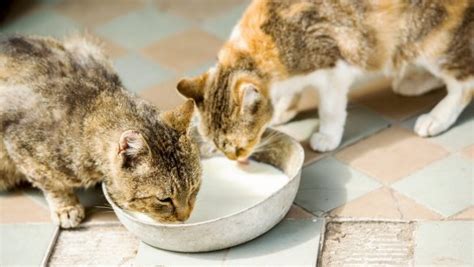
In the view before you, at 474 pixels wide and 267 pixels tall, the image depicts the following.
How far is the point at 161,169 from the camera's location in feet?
10.8

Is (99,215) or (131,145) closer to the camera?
(131,145)

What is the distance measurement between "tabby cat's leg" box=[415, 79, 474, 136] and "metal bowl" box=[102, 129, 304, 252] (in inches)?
34.2

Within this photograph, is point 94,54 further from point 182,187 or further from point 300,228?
point 300,228

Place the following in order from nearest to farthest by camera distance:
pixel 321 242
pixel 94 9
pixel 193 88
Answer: pixel 321 242
pixel 193 88
pixel 94 9

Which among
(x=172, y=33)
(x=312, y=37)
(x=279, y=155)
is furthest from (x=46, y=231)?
(x=172, y=33)

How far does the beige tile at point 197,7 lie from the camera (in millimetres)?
5520

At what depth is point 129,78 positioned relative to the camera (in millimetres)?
4902

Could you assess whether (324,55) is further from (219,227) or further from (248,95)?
(219,227)

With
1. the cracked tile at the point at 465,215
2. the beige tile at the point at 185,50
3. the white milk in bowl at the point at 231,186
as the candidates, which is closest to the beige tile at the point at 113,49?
the beige tile at the point at 185,50

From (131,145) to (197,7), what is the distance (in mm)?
2515

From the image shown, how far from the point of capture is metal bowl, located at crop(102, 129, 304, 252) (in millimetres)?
3307

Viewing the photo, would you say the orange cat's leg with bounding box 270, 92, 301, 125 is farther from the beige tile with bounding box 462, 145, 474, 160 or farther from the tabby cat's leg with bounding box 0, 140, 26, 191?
the tabby cat's leg with bounding box 0, 140, 26, 191

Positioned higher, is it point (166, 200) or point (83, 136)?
point (83, 136)

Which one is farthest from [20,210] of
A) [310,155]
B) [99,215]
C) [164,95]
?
[310,155]
